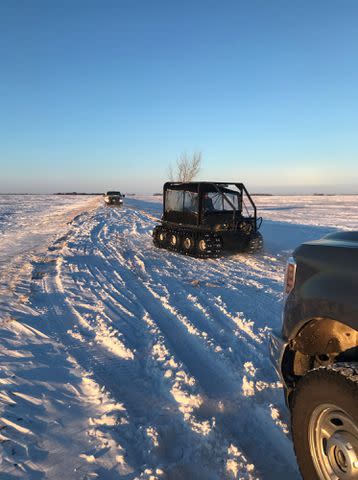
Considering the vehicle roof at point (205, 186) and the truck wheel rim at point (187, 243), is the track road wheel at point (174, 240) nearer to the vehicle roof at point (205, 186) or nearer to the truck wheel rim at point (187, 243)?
the truck wheel rim at point (187, 243)

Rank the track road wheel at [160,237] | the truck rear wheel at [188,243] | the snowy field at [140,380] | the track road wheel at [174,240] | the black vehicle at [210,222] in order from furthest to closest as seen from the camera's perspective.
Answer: the track road wheel at [160,237] < the track road wheel at [174,240] < the truck rear wheel at [188,243] < the black vehicle at [210,222] < the snowy field at [140,380]

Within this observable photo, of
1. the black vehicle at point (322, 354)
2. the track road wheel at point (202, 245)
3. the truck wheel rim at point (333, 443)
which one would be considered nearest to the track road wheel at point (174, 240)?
the track road wheel at point (202, 245)

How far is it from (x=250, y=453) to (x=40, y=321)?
398 cm

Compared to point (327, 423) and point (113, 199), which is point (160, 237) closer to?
point (327, 423)

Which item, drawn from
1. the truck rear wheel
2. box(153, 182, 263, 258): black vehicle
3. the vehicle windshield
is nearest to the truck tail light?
box(153, 182, 263, 258): black vehicle

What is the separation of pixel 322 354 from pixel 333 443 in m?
0.75

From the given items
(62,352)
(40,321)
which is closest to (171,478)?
(62,352)

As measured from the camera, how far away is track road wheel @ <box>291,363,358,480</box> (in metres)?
2.08

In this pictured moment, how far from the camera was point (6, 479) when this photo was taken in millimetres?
2609

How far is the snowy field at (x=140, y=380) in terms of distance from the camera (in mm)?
2846

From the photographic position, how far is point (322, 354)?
2842 millimetres

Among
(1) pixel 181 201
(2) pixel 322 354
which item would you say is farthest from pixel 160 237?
(2) pixel 322 354

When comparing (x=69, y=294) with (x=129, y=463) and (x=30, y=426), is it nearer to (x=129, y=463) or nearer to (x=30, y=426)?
(x=30, y=426)

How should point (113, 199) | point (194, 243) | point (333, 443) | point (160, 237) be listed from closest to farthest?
1. point (333, 443)
2. point (194, 243)
3. point (160, 237)
4. point (113, 199)
